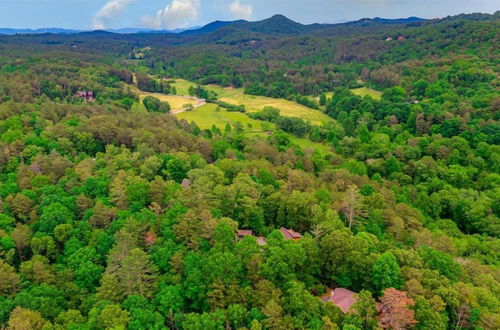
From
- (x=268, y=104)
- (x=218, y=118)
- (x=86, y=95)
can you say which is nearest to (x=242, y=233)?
(x=218, y=118)

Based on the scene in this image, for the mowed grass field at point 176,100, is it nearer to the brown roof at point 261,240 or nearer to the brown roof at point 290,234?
the brown roof at point 290,234

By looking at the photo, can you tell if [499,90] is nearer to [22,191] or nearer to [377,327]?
[377,327]

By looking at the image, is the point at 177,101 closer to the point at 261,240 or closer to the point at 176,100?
the point at 176,100

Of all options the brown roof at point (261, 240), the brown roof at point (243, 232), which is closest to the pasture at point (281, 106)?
the brown roof at point (243, 232)

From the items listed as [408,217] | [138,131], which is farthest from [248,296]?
[138,131]

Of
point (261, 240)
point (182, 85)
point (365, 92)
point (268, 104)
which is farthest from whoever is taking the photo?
point (182, 85)
